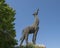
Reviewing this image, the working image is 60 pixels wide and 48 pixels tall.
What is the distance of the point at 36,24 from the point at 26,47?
6.47 feet

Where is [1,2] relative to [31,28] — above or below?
above

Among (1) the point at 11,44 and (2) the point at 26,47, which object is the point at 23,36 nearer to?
(2) the point at 26,47

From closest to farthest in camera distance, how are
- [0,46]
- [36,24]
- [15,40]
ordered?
[36,24]
[0,46]
[15,40]

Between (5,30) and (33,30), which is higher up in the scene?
(5,30)

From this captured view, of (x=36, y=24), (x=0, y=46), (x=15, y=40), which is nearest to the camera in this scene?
(x=36, y=24)

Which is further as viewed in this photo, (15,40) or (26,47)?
(15,40)

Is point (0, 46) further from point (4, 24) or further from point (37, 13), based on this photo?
point (37, 13)

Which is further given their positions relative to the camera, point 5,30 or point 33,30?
point 5,30

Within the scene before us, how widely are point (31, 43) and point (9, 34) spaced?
3.90m

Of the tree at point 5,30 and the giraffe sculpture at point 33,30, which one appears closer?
the giraffe sculpture at point 33,30

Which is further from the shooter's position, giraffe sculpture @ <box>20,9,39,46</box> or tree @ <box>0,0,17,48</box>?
tree @ <box>0,0,17,48</box>

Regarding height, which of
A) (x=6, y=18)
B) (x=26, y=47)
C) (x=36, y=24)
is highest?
(x=6, y=18)

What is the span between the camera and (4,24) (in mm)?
27531

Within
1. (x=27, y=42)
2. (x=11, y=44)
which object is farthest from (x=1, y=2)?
(x=27, y=42)
